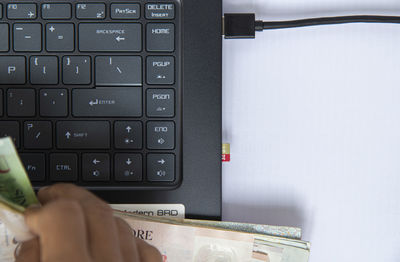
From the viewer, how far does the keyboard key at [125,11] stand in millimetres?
417

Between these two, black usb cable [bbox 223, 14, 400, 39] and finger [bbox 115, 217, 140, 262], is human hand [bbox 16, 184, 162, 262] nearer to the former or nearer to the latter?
finger [bbox 115, 217, 140, 262]

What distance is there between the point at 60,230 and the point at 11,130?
0.21m

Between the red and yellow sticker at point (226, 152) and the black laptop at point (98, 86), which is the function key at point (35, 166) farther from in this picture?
the red and yellow sticker at point (226, 152)

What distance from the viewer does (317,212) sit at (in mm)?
474

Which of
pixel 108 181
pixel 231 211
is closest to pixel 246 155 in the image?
pixel 231 211

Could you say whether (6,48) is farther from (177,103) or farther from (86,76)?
(177,103)

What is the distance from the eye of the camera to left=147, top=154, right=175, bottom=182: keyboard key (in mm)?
420

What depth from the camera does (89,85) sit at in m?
0.42

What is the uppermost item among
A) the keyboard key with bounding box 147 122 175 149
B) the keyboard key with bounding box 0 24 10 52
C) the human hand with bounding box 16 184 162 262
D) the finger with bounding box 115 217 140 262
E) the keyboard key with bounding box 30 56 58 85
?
the keyboard key with bounding box 0 24 10 52

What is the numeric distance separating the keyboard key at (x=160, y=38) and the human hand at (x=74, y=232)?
0.62 ft

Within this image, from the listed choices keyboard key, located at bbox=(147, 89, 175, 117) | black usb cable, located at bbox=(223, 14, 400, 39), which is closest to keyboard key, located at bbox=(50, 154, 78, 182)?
keyboard key, located at bbox=(147, 89, 175, 117)

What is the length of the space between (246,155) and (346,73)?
0.17 metres

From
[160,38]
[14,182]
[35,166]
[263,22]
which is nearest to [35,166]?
[35,166]

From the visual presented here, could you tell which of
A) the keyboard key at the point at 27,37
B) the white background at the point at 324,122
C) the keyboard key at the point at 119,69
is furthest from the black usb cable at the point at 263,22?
the keyboard key at the point at 27,37
